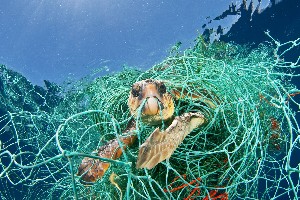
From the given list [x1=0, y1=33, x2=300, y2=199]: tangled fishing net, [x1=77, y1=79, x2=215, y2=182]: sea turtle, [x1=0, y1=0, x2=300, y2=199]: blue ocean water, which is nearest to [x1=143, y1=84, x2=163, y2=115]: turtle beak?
[x1=77, y1=79, x2=215, y2=182]: sea turtle

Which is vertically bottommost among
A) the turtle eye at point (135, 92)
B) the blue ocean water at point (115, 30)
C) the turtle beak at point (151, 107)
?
the turtle beak at point (151, 107)

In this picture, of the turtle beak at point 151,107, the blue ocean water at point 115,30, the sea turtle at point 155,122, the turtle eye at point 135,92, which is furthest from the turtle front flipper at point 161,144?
the blue ocean water at point 115,30

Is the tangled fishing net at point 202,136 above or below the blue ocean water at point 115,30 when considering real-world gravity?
below

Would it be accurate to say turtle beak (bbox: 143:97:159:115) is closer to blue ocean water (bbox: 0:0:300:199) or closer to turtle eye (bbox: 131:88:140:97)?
turtle eye (bbox: 131:88:140:97)

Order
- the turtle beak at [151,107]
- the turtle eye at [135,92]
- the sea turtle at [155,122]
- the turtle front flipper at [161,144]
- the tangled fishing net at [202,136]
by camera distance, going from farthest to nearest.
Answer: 1. the turtle eye at [135,92]
2. the turtle beak at [151,107]
3. the tangled fishing net at [202,136]
4. the sea turtle at [155,122]
5. the turtle front flipper at [161,144]

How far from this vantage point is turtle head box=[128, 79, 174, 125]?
162 centimetres

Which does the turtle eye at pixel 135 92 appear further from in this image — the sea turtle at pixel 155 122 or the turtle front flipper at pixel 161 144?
the turtle front flipper at pixel 161 144

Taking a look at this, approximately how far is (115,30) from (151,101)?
5.18 m

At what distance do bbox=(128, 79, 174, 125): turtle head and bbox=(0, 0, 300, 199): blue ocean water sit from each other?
11.7 feet

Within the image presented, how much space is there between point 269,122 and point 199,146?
60 centimetres

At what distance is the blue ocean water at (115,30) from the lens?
18.2 ft

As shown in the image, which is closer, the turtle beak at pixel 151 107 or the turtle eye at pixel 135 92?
the turtle beak at pixel 151 107

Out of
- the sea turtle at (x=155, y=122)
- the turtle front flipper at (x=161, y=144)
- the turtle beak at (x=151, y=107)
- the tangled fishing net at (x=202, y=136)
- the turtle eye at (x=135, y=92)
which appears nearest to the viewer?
the turtle front flipper at (x=161, y=144)

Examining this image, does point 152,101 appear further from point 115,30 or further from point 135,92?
point 115,30
